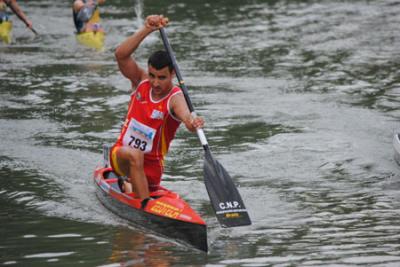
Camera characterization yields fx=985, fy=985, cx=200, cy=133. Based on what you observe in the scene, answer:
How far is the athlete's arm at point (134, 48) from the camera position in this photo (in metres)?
8.89

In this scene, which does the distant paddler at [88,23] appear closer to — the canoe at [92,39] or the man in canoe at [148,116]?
the canoe at [92,39]

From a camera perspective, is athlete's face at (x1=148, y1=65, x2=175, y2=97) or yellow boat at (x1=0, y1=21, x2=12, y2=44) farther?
yellow boat at (x1=0, y1=21, x2=12, y2=44)

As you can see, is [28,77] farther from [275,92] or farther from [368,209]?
[368,209]

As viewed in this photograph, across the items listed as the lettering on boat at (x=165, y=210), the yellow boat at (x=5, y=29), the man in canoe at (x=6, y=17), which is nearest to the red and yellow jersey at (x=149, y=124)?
the lettering on boat at (x=165, y=210)

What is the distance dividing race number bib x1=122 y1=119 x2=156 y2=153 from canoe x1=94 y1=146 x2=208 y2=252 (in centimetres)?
45

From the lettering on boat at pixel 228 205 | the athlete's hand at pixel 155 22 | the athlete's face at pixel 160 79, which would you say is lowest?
the lettering on boat at pixel 228 205

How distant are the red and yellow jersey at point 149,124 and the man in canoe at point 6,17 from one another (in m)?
12.3

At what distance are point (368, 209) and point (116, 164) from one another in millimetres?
2483

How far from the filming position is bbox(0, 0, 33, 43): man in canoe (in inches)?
822

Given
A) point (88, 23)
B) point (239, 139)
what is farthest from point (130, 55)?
point (88, 23)

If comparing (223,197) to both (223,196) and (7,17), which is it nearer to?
(223,196)

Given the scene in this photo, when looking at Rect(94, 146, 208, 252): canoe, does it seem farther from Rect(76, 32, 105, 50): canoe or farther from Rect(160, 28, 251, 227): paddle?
Rect(76, 32, 105, 50): canoe

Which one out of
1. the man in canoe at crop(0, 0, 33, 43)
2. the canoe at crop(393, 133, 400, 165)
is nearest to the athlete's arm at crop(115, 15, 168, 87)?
the canoe at crop(393, 133, 400, 165)

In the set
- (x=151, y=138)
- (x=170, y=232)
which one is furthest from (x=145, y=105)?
(x=170, y=232)
